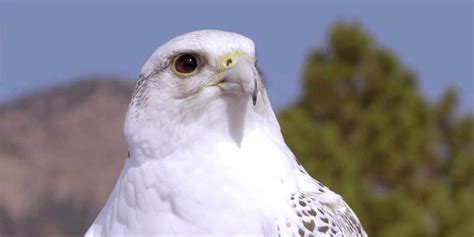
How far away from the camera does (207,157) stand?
14.1 ft

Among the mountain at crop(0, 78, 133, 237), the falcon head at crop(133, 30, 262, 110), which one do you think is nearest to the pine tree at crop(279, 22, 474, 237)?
the mountain at crop(0, 78, 133, 237)

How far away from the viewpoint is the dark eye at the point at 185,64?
435 centimetres

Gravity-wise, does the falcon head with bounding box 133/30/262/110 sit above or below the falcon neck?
above

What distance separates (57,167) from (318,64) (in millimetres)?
9821

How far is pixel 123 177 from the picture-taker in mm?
4465

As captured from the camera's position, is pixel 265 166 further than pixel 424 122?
No

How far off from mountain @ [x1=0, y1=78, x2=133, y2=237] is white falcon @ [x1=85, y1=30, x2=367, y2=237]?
10.3 m

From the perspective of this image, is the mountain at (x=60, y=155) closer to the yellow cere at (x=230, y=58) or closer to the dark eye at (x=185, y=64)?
the dark eye at (x=185, y=64)

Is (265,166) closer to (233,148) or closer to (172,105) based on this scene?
(233,148)

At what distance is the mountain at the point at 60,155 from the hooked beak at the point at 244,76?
1051 centimetres

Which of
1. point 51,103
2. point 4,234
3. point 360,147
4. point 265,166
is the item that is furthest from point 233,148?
point 360,147

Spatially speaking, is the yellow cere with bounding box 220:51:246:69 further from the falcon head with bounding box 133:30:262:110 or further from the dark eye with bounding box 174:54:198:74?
the dark eye with bounding box 174:54:198:74

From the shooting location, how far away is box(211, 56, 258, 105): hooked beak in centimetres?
411

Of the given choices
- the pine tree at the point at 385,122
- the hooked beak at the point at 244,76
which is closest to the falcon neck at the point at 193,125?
the hooked beak at the point at 244,76
